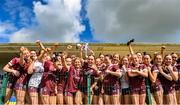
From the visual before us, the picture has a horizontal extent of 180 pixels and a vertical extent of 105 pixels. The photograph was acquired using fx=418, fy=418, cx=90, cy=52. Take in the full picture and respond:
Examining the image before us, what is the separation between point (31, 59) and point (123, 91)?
238cm

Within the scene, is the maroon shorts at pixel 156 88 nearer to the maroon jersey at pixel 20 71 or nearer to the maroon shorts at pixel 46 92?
the maroon shorts at pixel 46 92

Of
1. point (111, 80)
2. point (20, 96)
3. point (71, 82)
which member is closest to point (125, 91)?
point (111, 80)

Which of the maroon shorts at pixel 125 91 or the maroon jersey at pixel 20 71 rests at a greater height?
the maroon jersey at pixel 20 71

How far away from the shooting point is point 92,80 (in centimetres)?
1029

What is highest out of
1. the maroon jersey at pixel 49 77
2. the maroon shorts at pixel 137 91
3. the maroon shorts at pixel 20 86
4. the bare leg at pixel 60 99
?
the maroon jersey at pixel 49 77

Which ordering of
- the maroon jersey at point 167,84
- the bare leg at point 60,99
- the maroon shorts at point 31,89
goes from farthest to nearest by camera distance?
the maroon jersey at point 167,84
the bare leg at point 60,99
the maroon shorts at point 31,89

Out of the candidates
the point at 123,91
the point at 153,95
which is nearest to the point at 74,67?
the point at 123,91

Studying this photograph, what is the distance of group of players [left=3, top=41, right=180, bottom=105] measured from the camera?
32.7ft

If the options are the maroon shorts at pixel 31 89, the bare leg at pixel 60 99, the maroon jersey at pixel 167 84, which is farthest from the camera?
the maroon jersey at pixel 167 84

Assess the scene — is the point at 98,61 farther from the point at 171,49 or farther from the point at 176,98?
the point at 171,49

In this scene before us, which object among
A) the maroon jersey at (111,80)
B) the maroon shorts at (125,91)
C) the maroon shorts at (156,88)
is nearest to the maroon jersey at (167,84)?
the maroon shorts at (156,88)

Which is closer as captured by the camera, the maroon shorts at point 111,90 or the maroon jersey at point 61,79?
the maroon shorts at point 111,90

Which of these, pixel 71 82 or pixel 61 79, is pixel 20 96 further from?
pixel 71 82

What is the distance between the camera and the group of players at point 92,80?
9.97m
